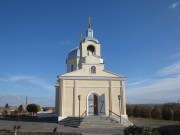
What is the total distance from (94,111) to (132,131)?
1461cm

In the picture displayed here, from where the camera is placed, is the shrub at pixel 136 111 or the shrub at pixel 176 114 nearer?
the shrub at pixel 176 114

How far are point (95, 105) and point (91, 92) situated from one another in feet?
5.07

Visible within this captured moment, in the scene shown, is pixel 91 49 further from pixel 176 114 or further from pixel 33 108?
pixel 33 108

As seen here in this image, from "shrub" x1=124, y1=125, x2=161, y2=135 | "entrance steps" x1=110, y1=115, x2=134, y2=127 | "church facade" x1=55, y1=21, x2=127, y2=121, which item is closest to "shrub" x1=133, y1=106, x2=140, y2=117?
"church facade" x1=55, y1=21, x2=127, y2=121

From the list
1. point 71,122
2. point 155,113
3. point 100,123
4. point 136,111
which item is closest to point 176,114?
point 155,113

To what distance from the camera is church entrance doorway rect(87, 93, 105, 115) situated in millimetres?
27280

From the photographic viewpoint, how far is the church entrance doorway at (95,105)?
27.3 metres

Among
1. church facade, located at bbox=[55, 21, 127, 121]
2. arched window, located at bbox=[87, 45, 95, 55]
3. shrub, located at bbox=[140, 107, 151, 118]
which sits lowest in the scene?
shrub, located at bbox=[140, 107, 151, 118]

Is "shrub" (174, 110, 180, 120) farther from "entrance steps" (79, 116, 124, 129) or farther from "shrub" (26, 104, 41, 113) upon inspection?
"shrub" (26, 104, 41, 113)

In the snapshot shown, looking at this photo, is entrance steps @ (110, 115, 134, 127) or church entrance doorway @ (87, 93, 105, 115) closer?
entrance steps @ (110, 115, 134, 127)

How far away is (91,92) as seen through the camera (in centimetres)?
2756

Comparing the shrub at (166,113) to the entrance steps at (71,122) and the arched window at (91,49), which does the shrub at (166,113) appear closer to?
the arched window at (91,49)

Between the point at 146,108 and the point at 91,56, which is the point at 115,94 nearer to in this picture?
the point at 91,56

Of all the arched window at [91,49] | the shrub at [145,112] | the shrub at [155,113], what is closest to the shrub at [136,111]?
the shrub at [145,112]
